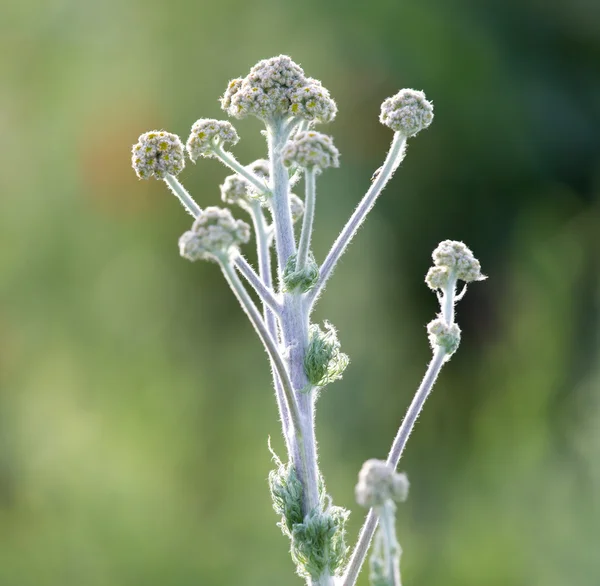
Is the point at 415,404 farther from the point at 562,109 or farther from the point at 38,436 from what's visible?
the point at 562,109

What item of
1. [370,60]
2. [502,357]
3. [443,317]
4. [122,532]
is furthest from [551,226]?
[443,317]

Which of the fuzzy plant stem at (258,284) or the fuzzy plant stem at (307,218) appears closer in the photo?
the fuzzy plant stem at (307,218)

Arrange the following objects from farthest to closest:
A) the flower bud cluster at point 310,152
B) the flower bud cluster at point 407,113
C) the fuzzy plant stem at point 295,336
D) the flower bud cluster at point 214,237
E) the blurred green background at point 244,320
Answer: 1. the blurred green background at point 244,320
2. the flower bud cluster at point 407,113
3. the fuzzy plant stem at point 295,336
4. the flower bud cluster at point 310,152
5. the flower bud cluster at point 214,237

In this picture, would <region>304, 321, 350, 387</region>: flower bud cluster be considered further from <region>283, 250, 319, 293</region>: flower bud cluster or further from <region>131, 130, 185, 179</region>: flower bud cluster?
<region>131, 130, 185, 179</region>: flower bud cluster

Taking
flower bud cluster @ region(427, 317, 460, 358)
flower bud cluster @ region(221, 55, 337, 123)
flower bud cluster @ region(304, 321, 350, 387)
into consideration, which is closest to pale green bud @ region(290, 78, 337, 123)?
flower bud cluster @ region(221, 55, 337, 123)

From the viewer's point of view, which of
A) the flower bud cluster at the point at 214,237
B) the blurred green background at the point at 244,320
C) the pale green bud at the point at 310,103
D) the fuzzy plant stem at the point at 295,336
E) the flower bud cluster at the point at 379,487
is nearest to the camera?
the flower bud cluster at the point at 379,487

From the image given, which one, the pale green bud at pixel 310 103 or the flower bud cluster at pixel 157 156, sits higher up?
the pale green bud at pixel 310 103

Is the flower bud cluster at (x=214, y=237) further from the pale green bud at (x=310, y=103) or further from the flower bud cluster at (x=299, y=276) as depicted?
the pale green bud at (x=310, y=103)

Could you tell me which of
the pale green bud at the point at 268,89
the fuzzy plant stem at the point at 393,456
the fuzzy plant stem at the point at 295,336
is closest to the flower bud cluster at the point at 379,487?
the fuzzy plant stem at the point at 393,456
